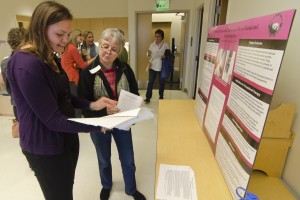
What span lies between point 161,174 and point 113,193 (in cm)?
97

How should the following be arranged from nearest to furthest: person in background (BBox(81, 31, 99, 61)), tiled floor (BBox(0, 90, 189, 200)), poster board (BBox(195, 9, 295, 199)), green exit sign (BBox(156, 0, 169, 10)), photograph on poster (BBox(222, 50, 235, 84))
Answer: poster board (BBox(195, 9, 295, 199)) < photograph on poster (BBox(222, 50, 235, 84)) < tiled floor (BBox(0, 90, 189, 200)) < person in background (BBox(81, 31, 99, 61)) < green exit sign (BBox(156, 0, 169, 10))

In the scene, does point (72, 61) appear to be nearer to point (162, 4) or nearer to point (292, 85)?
point (292, 85)

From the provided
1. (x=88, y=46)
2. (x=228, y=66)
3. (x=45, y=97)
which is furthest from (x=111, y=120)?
(x=88, y=46)

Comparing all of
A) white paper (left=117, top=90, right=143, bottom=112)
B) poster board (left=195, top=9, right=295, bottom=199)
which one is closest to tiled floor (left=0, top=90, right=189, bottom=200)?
white paper (left=117, top=90, right=143, bottom=112)

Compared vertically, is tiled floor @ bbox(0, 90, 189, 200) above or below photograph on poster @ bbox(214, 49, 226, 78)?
below

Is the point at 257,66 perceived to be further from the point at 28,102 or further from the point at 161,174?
the point at 28,102

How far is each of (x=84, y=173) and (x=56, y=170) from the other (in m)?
1.12

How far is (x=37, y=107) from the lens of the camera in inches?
31.5

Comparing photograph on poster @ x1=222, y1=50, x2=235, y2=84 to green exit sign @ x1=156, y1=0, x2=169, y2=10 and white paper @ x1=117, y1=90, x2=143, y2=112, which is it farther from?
green exit sign @ x1=156, y1=0, x2=169, y2=10

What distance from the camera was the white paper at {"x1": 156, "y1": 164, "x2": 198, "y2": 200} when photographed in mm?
867

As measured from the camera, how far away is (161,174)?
993 millimetres

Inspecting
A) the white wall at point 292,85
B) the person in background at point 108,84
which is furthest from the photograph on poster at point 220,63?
the person in background at point 108,84

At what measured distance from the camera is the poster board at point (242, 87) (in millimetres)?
640

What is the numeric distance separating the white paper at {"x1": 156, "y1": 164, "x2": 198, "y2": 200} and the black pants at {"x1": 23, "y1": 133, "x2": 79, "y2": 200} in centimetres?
48
